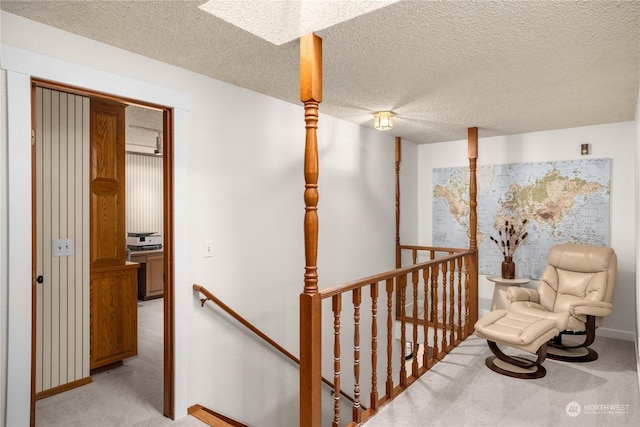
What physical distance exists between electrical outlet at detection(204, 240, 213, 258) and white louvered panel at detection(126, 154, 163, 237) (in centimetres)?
463

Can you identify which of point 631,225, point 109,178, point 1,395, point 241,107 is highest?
point 241,107

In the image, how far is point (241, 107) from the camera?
321 centimetres

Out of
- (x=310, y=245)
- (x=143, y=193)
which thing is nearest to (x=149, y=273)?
(x=143, y=193)

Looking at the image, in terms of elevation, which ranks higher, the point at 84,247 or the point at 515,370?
the point at 84,247

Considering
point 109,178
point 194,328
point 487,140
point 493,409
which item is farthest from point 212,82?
point 487,140

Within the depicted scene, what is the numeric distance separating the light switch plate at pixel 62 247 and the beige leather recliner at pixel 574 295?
3.94m

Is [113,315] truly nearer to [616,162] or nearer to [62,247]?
[62,247]

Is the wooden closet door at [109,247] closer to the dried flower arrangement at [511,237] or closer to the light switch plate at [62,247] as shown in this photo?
the light switch plate at [62,247]

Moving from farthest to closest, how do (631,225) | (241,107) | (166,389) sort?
(631,225) → (241,107) → (166,389)

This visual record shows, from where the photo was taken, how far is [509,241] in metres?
4.90

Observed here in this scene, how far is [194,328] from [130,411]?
74cm

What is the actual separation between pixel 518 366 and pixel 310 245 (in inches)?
88.2

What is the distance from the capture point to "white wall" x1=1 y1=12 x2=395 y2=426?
7.00 feet

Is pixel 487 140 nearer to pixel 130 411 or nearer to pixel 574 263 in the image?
pixel 574 263
